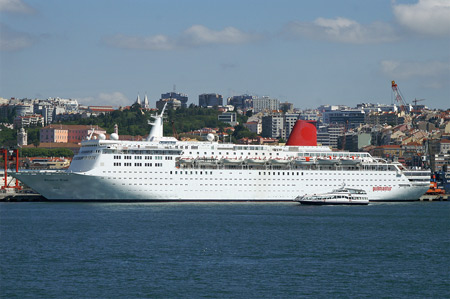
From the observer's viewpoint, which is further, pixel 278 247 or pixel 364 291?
pixel 278 247

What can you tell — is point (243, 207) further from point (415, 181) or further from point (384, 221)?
point (415, 181)

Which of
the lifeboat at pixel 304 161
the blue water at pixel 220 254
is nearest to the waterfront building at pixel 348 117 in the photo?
the lifeboat at pixel 304 161

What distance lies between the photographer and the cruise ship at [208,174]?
51.0 m

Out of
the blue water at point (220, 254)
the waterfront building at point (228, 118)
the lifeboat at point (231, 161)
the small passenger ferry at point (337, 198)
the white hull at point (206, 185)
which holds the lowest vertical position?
the blue water at point (220, 254)

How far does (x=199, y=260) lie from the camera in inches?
1107

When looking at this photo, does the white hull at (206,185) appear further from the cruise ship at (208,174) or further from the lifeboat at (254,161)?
the lifeboat at (254,161)

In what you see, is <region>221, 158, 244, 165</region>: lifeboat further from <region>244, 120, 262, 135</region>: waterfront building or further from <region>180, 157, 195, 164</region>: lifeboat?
<region>244, 120, 262, 135</region>: waterfront building

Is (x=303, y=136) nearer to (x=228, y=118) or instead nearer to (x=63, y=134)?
(x=63, y=134)

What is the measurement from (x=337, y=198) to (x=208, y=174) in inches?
330

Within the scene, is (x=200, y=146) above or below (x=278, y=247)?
above

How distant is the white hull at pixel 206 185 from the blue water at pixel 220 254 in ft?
15.9

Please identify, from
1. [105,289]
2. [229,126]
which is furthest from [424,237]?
[229,126]

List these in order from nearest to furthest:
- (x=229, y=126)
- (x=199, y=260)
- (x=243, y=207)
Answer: (x=199, y=260)
(x=243, y=207)
(x=229, y=126)

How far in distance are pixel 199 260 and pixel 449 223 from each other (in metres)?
18.7
